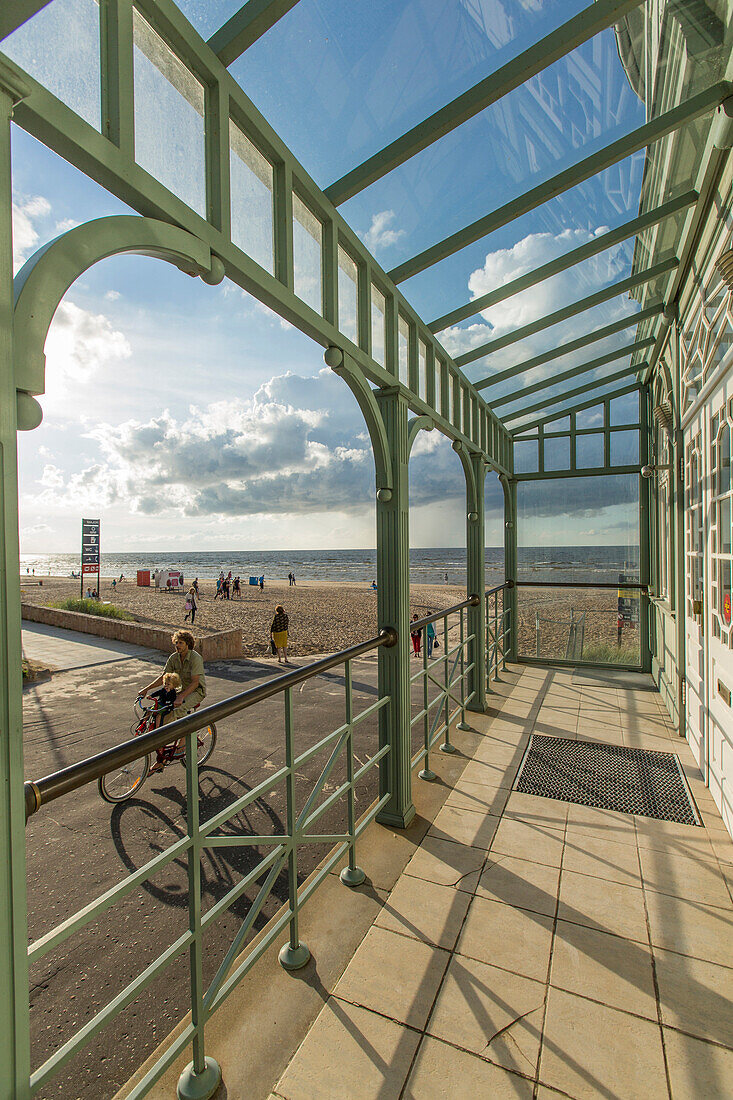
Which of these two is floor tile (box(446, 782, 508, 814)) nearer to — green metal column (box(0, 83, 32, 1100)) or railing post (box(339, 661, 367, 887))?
railing post (box(339, 661, 367, 887))

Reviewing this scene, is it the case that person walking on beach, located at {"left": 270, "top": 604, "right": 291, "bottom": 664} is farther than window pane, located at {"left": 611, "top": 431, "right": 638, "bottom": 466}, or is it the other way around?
person walking on beach, located at {"left": 270, "top": 604, "right": 291, "bottom": 664}

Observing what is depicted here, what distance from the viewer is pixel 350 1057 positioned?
141 centimetres

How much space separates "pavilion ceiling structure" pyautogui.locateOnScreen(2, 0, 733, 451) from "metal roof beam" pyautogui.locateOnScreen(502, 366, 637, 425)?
1.61 meters

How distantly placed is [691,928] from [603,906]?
0.31m

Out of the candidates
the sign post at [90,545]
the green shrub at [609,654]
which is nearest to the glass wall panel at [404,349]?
the green shrub at [609,654]

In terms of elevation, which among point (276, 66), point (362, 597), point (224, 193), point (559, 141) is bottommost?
point (362, 597)

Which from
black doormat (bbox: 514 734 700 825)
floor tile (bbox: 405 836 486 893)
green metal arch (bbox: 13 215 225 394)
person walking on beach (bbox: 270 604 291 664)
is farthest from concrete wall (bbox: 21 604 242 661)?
green metal arch (bbox: 13 215 225 394)

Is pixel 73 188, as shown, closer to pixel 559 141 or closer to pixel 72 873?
pixel 559 141

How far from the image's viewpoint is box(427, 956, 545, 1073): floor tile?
56.2 inches

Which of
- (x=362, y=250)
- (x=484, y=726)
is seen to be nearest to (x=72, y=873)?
(x=484, y=726)

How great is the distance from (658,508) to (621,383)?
4.72 ft

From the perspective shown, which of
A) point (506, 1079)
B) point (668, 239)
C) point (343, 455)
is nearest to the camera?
point (506, 1079)

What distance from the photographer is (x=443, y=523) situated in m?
5.30

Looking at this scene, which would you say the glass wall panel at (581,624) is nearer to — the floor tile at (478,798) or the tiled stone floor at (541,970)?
the tiled stone floor at (541,970)
